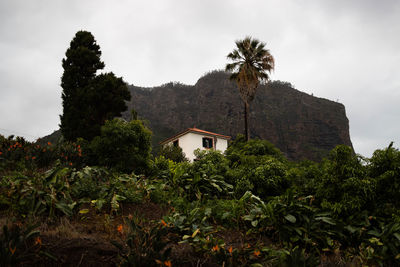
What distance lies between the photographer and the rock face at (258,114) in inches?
3558

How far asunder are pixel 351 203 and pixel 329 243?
34.3 inches

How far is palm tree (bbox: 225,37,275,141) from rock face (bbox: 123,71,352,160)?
63.0 metres

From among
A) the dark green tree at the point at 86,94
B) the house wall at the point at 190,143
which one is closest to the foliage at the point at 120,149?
the dark green tree at the point at 86,94

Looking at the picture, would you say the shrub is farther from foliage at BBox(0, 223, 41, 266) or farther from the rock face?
the rock face

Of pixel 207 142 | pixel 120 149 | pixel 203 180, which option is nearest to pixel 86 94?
pixel 120 149

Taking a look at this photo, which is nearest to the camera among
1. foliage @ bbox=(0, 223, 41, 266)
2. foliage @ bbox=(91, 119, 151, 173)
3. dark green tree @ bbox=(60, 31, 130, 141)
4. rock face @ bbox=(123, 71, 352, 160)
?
foliage @ bbox=(0, 223, 41, 266)

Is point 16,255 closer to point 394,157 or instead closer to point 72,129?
point 394,157

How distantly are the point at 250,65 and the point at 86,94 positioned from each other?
→ 12.6 meters

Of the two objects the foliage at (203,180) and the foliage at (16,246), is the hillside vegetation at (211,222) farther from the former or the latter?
the foliage at (203,180)

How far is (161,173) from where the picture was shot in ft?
28.3

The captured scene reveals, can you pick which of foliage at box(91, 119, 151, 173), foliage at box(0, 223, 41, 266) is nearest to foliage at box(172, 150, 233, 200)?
foliage at box(91, 119, 151, 173)

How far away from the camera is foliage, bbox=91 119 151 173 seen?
29.1ft

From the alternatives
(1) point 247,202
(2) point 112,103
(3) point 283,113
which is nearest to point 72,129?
(2) point 112,103

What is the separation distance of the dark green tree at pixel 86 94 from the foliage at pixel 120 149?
8401 mm
